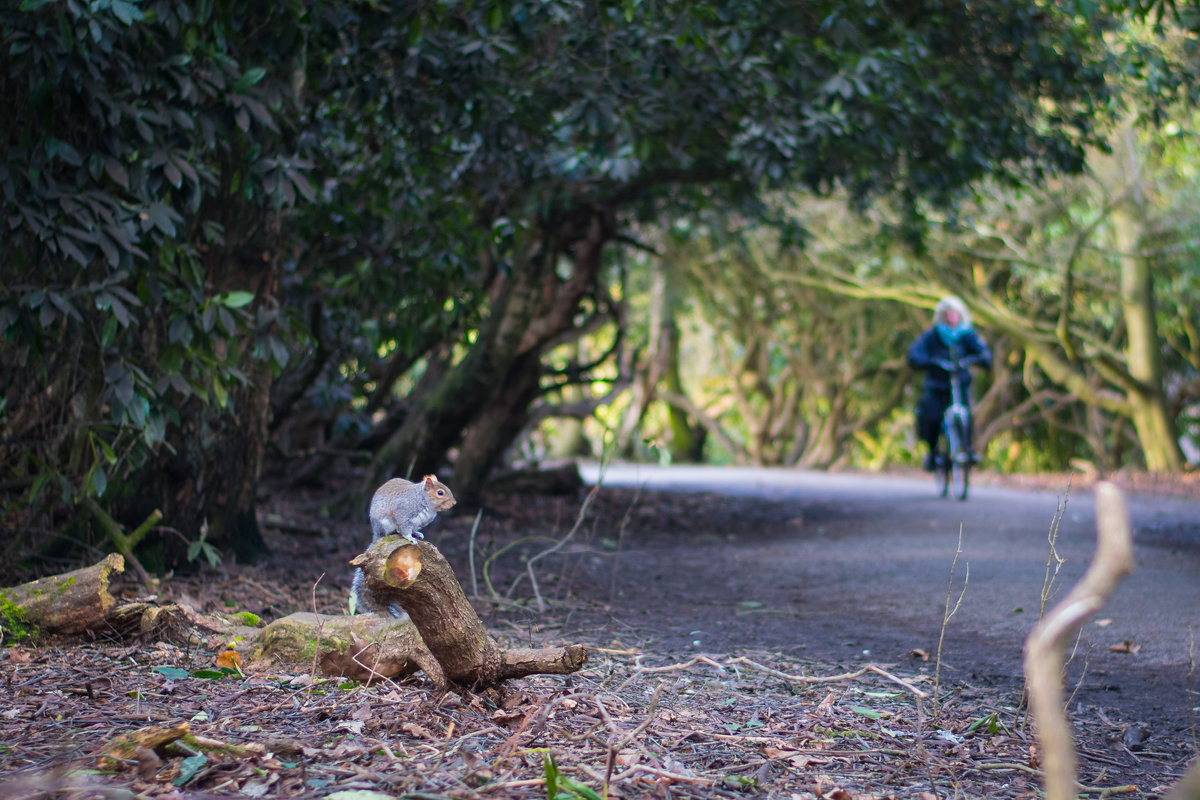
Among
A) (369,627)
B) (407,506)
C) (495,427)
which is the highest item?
(495,427)

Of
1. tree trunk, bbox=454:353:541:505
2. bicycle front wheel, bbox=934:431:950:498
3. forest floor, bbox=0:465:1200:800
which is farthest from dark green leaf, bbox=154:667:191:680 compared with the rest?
bicycle front wheel, bbox=934:431:950:498

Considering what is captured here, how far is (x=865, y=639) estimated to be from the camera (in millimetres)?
4852

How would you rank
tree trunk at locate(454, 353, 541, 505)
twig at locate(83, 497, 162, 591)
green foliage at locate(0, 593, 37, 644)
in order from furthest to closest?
1. tree trunk at locate(454, 353, 541, 505)
2. twig at locate(83, 497, 162, 591)
3. green foliage at locate(0, 593, 37, 644)

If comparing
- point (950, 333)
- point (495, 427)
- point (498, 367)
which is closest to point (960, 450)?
point (950, 333)

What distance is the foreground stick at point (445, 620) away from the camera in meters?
2.79

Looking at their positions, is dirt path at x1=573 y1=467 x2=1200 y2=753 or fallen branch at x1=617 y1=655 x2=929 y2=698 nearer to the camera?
fallen branch at x1=617 y1=655 x2=929 y2=698

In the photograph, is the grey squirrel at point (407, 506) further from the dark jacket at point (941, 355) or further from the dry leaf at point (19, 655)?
the dark jacket at point (941, 355)

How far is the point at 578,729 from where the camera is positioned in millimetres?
2922

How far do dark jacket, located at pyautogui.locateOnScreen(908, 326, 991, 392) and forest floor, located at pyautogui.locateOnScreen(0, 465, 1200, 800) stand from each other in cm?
648

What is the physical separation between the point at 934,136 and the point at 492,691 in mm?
6579

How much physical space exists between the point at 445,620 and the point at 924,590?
414cm

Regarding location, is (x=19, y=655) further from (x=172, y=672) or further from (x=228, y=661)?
(x=228, y=661)

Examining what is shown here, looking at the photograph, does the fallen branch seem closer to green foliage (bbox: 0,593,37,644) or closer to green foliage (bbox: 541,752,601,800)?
green foliage (bbox: 541,752,601,800)

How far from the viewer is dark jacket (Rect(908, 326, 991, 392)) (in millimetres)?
10430
